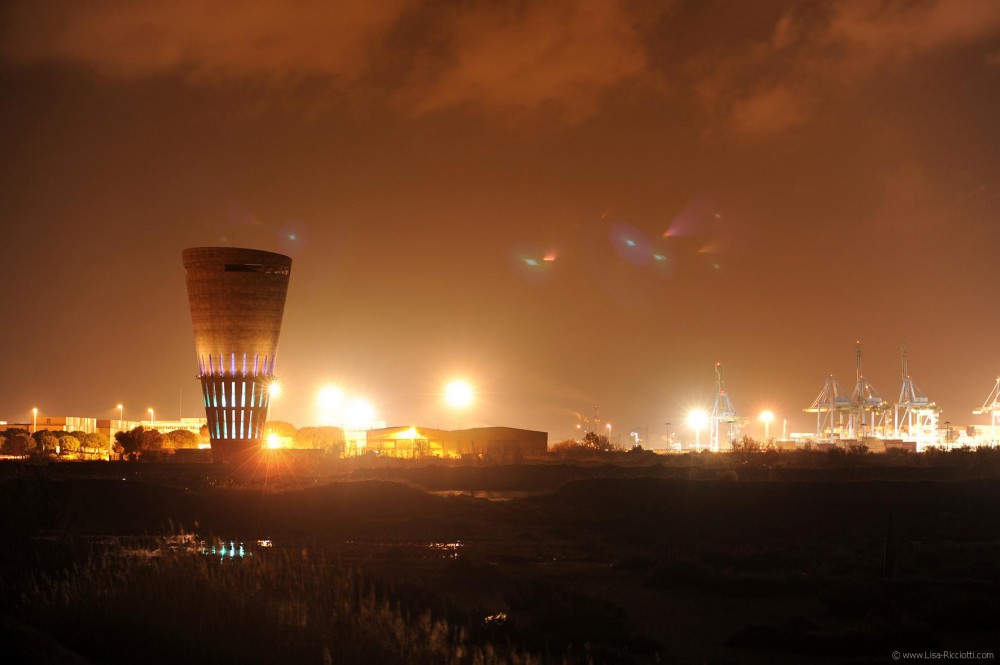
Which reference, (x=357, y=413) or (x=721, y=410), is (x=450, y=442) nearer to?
(x=357, y=413)

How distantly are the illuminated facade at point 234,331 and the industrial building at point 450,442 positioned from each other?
14752 mm

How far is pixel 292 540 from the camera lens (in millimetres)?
31250

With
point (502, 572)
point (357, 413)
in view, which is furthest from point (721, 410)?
point (502, 572)

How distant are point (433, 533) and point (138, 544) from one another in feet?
32.3

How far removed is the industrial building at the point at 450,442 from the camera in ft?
306

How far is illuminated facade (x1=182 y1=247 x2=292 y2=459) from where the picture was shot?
78438 millimetres

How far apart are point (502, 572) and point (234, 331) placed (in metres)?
58.9

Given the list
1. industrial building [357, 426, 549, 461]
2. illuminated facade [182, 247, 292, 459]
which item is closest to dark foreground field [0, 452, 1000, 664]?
illuminated facade [182, 247, 292, 459]

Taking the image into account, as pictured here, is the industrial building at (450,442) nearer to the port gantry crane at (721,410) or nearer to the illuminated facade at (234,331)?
the illuminated facade at (234,331)

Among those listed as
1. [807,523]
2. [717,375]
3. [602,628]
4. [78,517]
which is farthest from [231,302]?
[717,375]

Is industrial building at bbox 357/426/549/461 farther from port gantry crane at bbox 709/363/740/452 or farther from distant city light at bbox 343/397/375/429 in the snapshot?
port gantry crane at bbox 709/363/740/452

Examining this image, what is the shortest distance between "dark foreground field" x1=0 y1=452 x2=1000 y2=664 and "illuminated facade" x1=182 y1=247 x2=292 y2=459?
32.2 m

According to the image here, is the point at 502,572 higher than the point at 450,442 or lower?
lower

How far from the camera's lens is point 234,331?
258 feet
